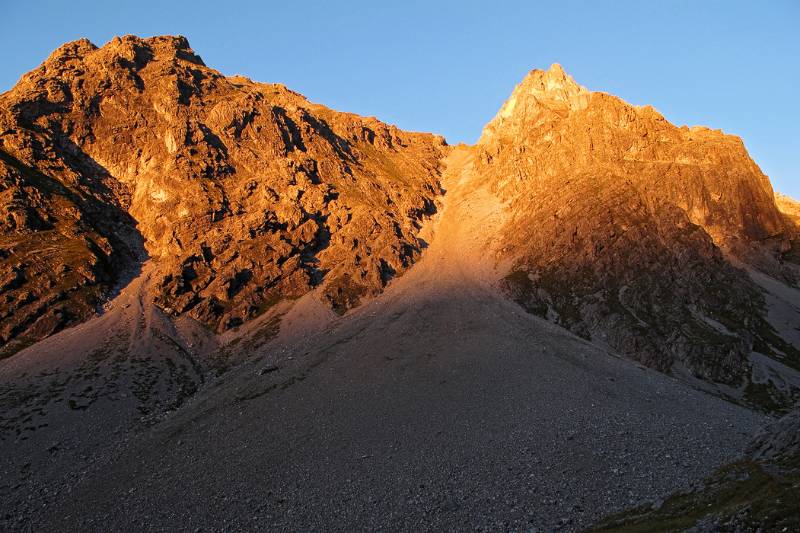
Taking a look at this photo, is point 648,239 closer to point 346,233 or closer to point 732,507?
point 346,233

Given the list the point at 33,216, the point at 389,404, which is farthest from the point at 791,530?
the point at 33,216

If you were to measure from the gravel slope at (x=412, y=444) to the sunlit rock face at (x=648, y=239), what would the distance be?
2059 centimetres

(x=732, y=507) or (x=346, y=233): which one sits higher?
(x=346, y=233)

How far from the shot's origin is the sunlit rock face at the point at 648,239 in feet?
394

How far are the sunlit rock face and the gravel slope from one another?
810 inches

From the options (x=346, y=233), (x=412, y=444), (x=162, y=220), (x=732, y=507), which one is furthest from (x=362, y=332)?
(x=732, y=507)

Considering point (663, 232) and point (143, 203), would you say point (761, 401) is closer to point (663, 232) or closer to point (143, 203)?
point (663, 232)

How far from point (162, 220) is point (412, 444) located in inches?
5286

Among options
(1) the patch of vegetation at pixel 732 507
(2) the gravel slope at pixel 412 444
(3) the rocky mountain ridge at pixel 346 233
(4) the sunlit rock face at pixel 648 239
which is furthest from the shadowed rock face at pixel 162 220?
(1) the patch of vegetation at pixel 732 507

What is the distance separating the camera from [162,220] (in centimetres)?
16800

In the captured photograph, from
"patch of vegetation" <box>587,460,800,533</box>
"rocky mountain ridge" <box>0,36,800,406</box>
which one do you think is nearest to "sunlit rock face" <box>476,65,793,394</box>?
"rocky mountain ridge" <box>0,36,800,406</box>

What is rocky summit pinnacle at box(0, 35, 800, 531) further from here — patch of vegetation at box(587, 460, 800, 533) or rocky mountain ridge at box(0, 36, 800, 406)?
patch of vegetation at box(587, 460, 800, 533)

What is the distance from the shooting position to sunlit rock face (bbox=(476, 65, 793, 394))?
120 m

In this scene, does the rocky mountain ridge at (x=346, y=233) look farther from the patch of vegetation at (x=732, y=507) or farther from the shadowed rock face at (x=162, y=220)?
the patch of vegetation at (x=732, y=507)
